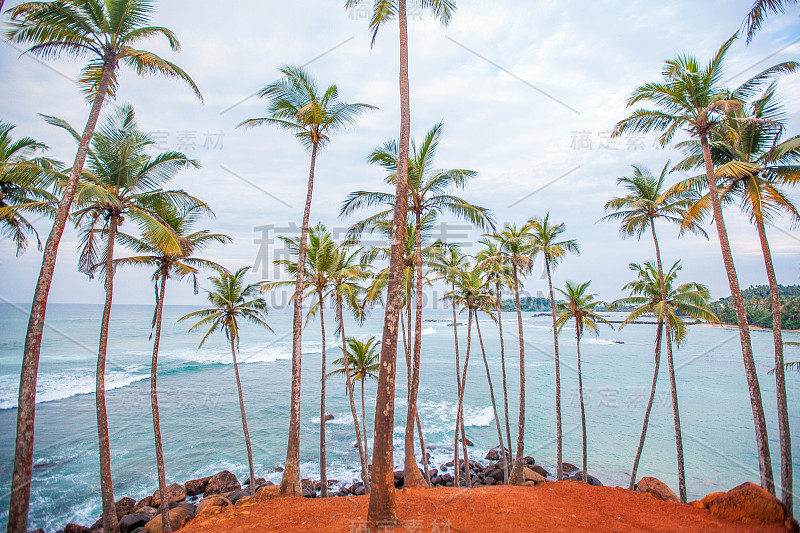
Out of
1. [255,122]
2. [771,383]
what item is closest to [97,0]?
[255,122]

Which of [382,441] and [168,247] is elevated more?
[168,247]

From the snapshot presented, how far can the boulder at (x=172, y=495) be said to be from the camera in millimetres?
16281

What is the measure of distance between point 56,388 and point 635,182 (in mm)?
48666

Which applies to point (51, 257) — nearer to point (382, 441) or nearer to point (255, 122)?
point (255, 122)

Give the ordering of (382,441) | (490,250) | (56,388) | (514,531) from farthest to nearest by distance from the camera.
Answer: (56,388) → (490,250) → (382,441) → (514,531)

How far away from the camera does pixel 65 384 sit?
112ft

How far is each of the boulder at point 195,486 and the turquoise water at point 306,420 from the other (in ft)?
→ 7.02

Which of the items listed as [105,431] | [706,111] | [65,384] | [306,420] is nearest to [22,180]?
[105,431]

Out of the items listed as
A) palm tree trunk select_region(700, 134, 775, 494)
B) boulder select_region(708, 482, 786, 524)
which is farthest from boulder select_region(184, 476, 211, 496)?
palm tree trunk select_region(700, 134, 775, 494)

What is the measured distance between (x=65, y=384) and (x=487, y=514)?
44868 mm

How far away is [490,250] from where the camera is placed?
1828 centimetres

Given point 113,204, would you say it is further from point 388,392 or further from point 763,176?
point 763,176

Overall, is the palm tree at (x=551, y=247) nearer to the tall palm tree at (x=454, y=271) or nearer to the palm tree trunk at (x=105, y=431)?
the tall palm tree at (x=454, y=271)

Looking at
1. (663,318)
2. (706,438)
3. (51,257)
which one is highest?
(51,257)
